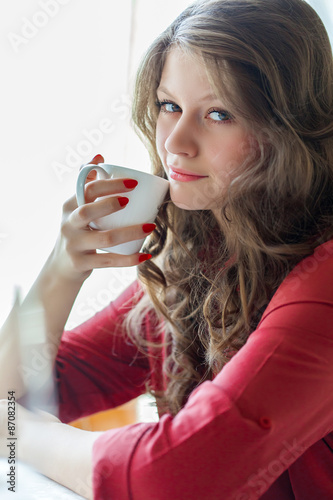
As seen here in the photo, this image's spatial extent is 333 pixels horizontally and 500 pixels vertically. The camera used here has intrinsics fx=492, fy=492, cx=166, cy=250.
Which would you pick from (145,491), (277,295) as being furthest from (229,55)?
(145,491)

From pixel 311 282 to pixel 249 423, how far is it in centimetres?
21

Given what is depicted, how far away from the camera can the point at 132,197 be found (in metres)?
0.74

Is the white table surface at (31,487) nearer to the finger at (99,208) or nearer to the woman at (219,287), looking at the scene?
the woman at (219,287)

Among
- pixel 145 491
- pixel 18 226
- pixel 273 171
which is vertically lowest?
pixel 145 491

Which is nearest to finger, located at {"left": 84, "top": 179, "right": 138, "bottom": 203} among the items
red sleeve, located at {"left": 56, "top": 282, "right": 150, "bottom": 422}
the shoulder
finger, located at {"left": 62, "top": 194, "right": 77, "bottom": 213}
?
finger, located at {"left": 62, "top": 194, "right": 77, "bottom": 213}

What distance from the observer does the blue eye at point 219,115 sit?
0.74 m

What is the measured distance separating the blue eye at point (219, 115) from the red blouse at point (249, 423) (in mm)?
252

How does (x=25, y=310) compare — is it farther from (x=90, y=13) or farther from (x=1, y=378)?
(x=90, y=13)

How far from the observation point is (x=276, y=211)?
788 millimetres

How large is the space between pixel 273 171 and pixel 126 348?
492 millimetres

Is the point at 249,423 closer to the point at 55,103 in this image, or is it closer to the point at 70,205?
the point at 70,205

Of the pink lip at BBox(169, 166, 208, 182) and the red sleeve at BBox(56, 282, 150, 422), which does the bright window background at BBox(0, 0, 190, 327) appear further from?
the pink lip at BBox(169, 166, 208, 182)

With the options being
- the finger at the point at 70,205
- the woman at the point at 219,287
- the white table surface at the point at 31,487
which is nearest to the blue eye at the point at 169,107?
the woman at the point at 219,287

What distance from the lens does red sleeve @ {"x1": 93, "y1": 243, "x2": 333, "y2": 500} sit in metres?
0.55
